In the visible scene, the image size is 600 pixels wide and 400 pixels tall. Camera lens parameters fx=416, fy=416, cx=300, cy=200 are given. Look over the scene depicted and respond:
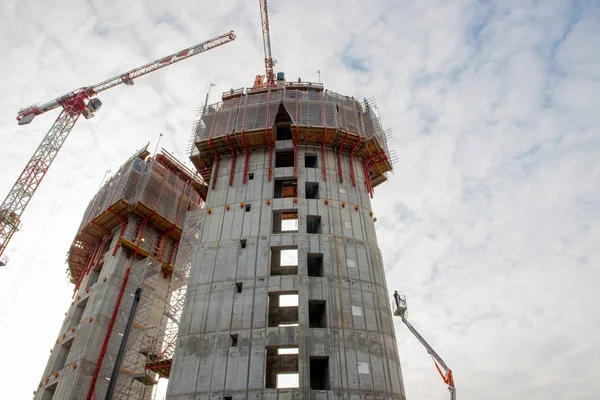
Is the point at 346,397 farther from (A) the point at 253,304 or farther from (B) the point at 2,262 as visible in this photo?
(B) the point at 2,262

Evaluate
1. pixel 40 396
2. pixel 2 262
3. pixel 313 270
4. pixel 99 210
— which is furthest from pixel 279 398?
pixel 2 262

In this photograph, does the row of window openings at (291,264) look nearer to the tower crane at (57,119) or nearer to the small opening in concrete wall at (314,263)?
the small opening in concrete wall at (314,263)

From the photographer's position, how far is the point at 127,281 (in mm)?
44750

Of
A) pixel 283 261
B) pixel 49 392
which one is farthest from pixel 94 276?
pixel 283 261

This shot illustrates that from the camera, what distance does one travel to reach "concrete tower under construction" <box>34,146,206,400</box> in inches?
1537

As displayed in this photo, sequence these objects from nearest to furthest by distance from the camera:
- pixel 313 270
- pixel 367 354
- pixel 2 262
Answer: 1. pixel 367 354
2. pixel 313 270
3. pixel 2 262

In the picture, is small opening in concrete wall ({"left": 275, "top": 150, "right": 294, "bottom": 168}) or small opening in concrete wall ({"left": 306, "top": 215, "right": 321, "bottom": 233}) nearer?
small opening in concrete wall ({"left": 306, "top": 215, "right": 321, "bottom": 233})

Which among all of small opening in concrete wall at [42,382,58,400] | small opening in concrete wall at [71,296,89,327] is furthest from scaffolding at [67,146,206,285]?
small opening in concrete wall at [42,382,58,400]

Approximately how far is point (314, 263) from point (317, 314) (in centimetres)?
427

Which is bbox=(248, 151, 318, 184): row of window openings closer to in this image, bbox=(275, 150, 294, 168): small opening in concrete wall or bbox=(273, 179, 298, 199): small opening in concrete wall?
bbox=(275, 150, 294, 168): small opening in concrete wall

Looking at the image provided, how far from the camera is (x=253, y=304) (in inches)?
1197

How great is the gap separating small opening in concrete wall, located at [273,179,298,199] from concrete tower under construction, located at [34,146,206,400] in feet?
29.7

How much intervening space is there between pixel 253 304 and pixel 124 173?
105 feet

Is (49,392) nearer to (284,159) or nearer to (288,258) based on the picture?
(288,258)
